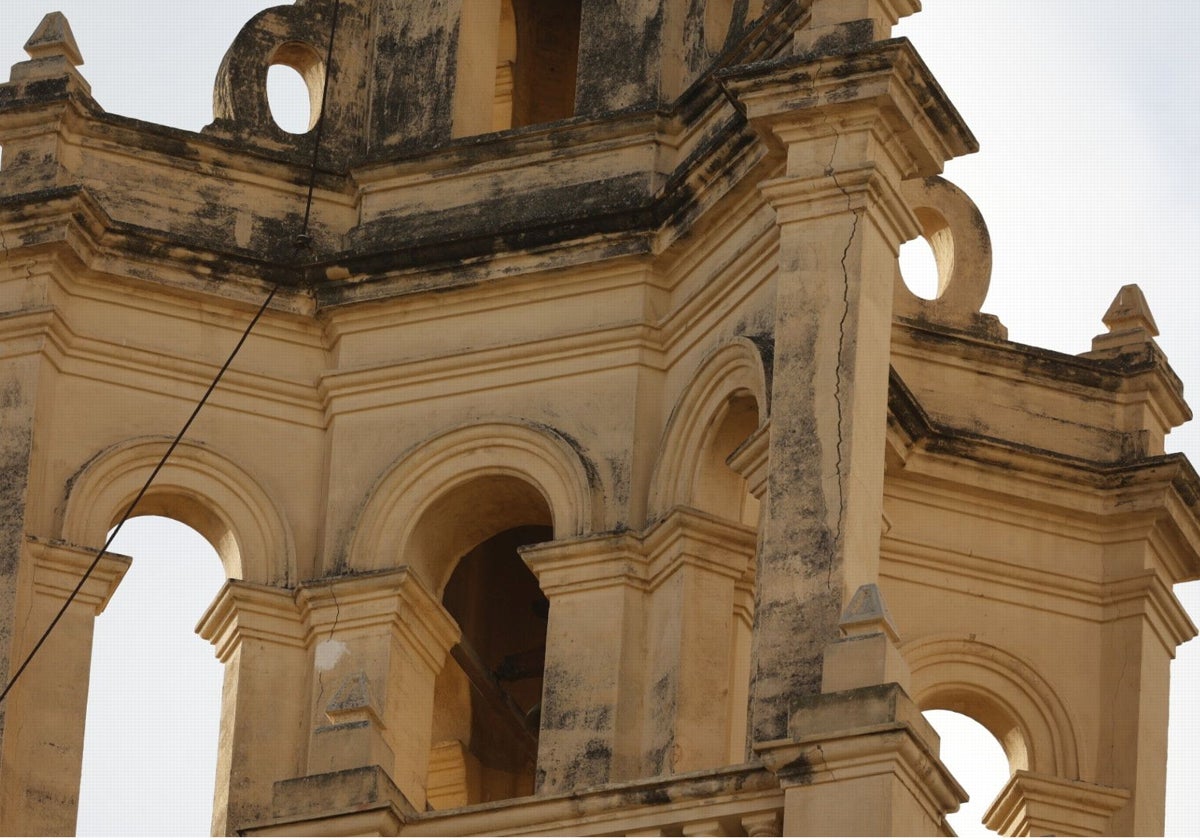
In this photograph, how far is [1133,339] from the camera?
33.6 meters

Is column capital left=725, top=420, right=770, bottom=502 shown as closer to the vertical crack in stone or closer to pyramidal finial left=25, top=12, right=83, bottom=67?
the vertical crack in stone

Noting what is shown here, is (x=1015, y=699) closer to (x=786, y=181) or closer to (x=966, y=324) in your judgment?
(x=966, y=324)

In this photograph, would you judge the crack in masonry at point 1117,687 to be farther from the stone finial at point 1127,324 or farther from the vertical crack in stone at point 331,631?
the vertical crack in stone at point 331,631

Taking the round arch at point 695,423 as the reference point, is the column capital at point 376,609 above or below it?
below

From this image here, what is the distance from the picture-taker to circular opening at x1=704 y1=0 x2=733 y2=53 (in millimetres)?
30891

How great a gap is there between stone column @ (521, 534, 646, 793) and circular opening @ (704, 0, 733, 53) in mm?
3644

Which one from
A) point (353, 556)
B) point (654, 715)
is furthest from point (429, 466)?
point (654, 715)

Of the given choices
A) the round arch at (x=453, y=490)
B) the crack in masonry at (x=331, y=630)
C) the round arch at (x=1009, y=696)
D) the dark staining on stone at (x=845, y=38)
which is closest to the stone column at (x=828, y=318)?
the dark staining on stone at (x=845, y=38)

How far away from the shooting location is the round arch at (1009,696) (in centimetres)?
3206

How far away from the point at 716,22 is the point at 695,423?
10.2 ft

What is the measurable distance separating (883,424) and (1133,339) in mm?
6212

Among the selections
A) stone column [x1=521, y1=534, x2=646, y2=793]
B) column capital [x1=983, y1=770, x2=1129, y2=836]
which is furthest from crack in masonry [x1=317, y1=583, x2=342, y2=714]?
column capital [x1=983, y1=770, x2=1129, y2=836]

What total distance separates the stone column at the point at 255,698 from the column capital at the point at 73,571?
684 millimetres

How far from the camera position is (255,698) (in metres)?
29.7
